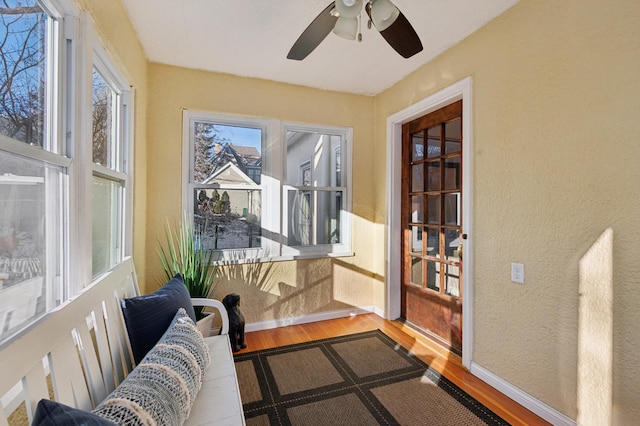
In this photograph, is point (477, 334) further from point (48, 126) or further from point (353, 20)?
point (48, 126)

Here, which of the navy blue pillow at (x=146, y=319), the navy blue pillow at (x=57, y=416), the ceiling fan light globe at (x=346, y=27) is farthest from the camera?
the ceiling fan light globe at (x=346, y=27)

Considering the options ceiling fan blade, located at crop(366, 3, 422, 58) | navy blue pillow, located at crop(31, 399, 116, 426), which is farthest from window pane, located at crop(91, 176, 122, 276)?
ceiling fan blade, located at crop(366, 3, 422, 58)

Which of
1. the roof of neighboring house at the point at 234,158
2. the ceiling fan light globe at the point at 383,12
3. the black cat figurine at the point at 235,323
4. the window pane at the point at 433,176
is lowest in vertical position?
the black cat figurine at the point at 235,323

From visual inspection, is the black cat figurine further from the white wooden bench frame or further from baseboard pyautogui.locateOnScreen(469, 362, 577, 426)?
baseboard pyautogui.locateOnScreen(469, 362, 577, 426)

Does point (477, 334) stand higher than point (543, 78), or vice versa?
point (543, 78)

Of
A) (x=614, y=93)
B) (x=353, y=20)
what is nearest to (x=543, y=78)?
(x=614, y=93)

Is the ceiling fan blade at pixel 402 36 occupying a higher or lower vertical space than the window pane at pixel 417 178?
higher

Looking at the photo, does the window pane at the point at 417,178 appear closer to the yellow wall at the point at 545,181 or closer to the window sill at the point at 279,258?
the yellow wall at the point at 545,181

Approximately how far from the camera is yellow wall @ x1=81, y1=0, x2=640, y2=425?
1.45 m

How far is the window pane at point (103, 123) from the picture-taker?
1.66 meters

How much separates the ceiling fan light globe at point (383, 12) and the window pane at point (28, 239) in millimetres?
1570

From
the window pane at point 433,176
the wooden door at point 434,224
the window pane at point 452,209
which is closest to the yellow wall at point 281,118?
the wooden door at point 434,224

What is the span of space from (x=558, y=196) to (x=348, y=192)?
6.37ft

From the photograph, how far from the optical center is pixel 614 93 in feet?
4.83
